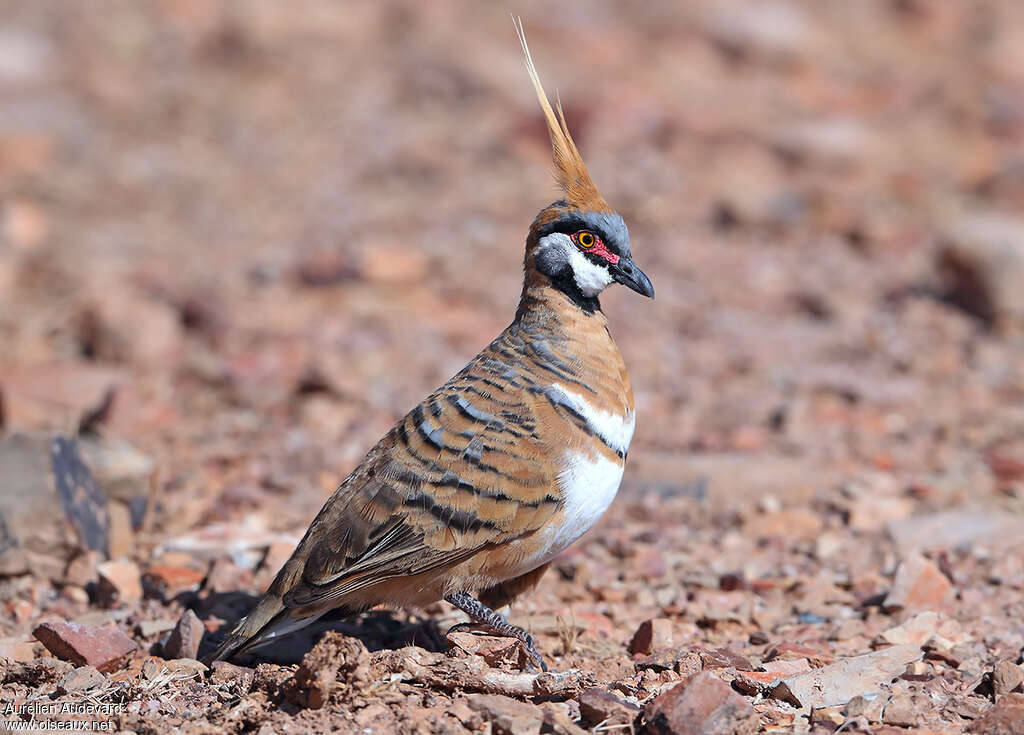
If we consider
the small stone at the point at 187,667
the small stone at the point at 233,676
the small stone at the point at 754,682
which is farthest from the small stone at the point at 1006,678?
the small stone at the point at 187,667

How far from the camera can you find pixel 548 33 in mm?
15383

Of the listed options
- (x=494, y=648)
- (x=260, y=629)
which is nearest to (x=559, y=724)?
(x=494, y=648)

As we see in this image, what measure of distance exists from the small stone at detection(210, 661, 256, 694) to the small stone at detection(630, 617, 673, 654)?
66.9 inches

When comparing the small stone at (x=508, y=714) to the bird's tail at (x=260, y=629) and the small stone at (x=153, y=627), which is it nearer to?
the bird's tail at (x=260, y=629)

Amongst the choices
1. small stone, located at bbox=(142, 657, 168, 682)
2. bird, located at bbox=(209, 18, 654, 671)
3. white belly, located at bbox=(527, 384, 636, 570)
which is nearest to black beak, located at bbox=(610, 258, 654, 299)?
bird, located at bbox=(209, 18, 654, 671)

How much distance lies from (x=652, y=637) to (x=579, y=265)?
1.70 metres

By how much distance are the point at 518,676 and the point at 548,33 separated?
12224mm

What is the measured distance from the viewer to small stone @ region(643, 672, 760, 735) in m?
3.99

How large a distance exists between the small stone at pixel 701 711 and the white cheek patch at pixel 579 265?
77.5 inches

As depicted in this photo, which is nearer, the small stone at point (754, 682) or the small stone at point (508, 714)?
the small stone at point (508, 714)

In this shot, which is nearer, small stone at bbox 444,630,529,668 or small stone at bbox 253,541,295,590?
small stone at bbox 444,630,529,668

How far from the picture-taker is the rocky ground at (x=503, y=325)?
4.74 meters

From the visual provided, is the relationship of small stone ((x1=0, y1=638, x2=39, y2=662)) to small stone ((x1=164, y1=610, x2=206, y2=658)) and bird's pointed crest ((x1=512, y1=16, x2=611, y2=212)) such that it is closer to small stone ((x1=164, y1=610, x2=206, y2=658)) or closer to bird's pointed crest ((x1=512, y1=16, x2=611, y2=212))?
small stone ((x1=164, y1=610, x2=206, y2=658))

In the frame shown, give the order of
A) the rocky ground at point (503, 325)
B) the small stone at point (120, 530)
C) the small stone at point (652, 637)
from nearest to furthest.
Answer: the rocky ground at point (503, 325), the small stone at point (652, 637), the small stone at point (120, 530)
